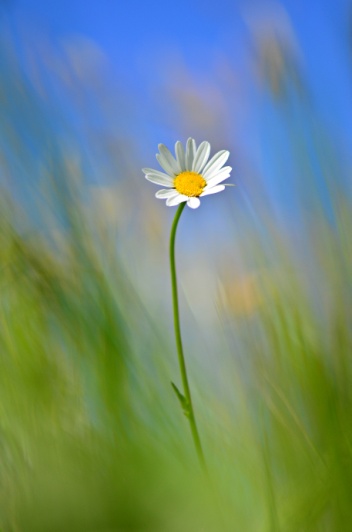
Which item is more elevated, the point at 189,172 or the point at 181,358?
the point at 189,172

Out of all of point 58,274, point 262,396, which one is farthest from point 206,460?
point 58,274

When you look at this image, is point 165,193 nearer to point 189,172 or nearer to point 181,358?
point 189,172

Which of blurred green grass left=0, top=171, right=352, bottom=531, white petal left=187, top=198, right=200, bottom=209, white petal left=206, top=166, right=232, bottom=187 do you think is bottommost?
blurred green grass left=0, top=171, right=352, bottom=531

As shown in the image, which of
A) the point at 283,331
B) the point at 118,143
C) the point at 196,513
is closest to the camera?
the point at 196,513

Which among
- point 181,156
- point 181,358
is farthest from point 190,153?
point 181,358

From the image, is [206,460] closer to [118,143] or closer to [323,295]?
[323,295]

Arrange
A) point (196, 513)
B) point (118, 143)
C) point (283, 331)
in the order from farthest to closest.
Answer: point (118, 143)
point (283, 331)
point (196, 513)
